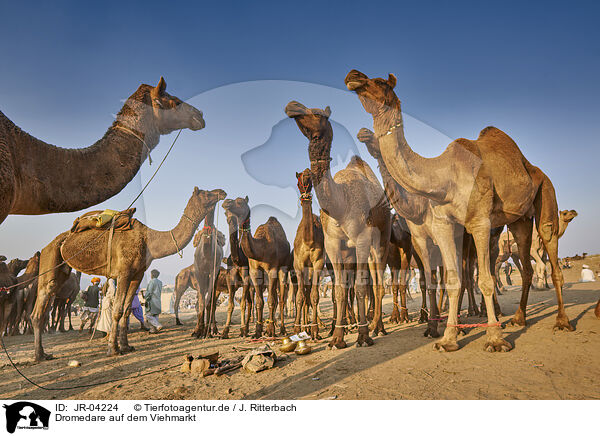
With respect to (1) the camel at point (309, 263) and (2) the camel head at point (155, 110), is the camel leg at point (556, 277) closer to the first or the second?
(1) the camel at point (309, 263)

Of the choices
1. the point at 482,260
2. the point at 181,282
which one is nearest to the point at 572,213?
the point at 482,260

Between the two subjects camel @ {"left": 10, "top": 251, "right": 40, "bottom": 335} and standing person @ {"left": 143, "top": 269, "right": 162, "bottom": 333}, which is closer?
standing person @ {"left": 143, "top": 269, "right": 162, "bottom": 333}

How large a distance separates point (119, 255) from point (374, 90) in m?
6.04

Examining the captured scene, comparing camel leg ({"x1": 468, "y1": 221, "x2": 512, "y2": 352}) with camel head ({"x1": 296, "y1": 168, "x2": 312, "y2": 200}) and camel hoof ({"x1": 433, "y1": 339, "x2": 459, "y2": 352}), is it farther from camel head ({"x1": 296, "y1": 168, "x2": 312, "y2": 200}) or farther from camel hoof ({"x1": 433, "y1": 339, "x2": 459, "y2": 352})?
camel head ({"x1": 296, "y1": 168, "x2": 312, "y2": 200})

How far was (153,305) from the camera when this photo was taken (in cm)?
1141

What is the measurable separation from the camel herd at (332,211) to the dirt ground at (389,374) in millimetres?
429

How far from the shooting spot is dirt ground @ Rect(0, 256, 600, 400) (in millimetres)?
3137

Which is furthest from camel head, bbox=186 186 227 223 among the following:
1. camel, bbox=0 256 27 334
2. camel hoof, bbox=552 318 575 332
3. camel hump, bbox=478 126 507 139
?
camel, bbox=0 256 27 334

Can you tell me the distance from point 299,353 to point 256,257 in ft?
10.4

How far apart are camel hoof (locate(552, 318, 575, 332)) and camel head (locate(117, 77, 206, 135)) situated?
6374 millimetres

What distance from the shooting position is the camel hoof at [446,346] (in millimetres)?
4462

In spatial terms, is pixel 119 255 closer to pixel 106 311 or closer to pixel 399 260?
pixel 106 311

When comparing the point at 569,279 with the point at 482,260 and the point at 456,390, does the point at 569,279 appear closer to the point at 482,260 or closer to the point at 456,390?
the point at 482,260

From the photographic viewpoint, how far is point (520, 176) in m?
5.20
